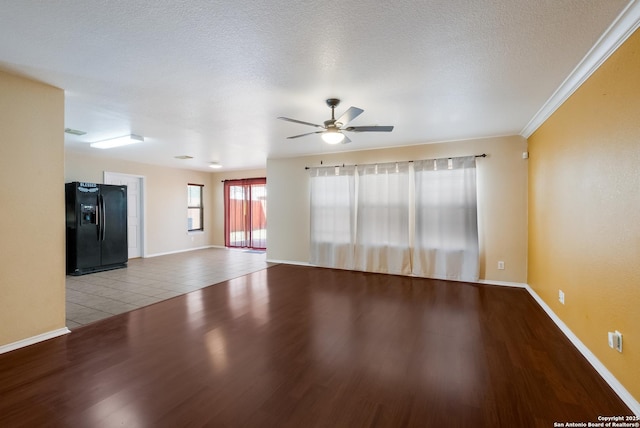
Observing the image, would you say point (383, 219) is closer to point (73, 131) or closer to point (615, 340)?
point (615, 340)

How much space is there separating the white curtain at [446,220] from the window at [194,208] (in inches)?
269

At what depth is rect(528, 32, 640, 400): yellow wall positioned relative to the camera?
1.82 meters

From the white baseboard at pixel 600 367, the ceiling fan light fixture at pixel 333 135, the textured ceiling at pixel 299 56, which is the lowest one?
the white baseboard at pixel 600 367

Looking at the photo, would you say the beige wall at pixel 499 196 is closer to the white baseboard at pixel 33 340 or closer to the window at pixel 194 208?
the white baseboard at pixel 33 340

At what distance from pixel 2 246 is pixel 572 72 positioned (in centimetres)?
528

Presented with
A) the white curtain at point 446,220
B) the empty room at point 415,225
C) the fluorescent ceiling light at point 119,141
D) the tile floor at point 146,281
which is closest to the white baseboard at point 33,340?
the empty room at point 415,225

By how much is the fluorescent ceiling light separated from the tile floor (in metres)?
2.45

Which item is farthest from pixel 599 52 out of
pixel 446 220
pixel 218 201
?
pixel 218 201

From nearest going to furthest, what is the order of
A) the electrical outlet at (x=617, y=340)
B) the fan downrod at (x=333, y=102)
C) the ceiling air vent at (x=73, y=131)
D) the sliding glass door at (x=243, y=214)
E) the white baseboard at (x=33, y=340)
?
the electrical outlet at (x=617, y=340) < the white baseboard at (x=33, y=340) < the fan downrod at (x=333, y=102) < the ceiling air vent at (x=73, y=131) < the sliding glass door at (x=243, y=214)

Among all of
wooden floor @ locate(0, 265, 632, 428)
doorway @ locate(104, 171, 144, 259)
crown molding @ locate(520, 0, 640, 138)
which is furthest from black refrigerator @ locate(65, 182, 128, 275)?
crown molding @ locate(520, 0, 640, 138)

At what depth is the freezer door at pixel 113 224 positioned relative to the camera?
5.77 m

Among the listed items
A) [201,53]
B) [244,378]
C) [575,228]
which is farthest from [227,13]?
[575,228]

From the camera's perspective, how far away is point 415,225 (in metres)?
5.12

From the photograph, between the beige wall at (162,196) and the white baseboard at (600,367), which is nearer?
the white baseboard at (600,367)
